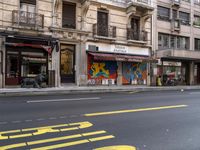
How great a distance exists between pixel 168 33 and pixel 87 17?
11100 mm

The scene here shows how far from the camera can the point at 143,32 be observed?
22.8m

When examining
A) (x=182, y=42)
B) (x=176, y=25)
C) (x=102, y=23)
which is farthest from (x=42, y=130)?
(x=182, y=42)

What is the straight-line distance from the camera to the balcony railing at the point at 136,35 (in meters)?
21.7

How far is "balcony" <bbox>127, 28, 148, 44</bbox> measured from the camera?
21688mm

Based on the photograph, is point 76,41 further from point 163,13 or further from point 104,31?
point 163,13

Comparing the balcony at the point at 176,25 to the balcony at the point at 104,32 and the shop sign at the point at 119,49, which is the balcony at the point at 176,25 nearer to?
the shop sign at the point at 119,49

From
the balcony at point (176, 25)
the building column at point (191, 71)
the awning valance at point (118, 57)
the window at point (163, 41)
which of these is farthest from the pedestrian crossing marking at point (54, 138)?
the building column at point (191, 71)

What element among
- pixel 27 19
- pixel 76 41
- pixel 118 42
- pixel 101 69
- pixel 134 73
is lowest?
pixel 134 73

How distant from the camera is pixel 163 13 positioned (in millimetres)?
25234

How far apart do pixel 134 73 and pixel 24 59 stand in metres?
11.3

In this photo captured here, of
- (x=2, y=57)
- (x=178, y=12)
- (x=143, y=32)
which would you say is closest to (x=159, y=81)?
(x=143, y=32)

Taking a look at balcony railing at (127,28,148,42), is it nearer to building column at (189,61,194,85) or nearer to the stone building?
the stone building

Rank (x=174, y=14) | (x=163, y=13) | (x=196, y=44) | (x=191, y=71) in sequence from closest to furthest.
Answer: (x=163, y=13), (x=174, y=14), (x=191, y=71), (x=196, y=44)

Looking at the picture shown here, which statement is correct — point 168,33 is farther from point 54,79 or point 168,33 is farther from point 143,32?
point 54,79
